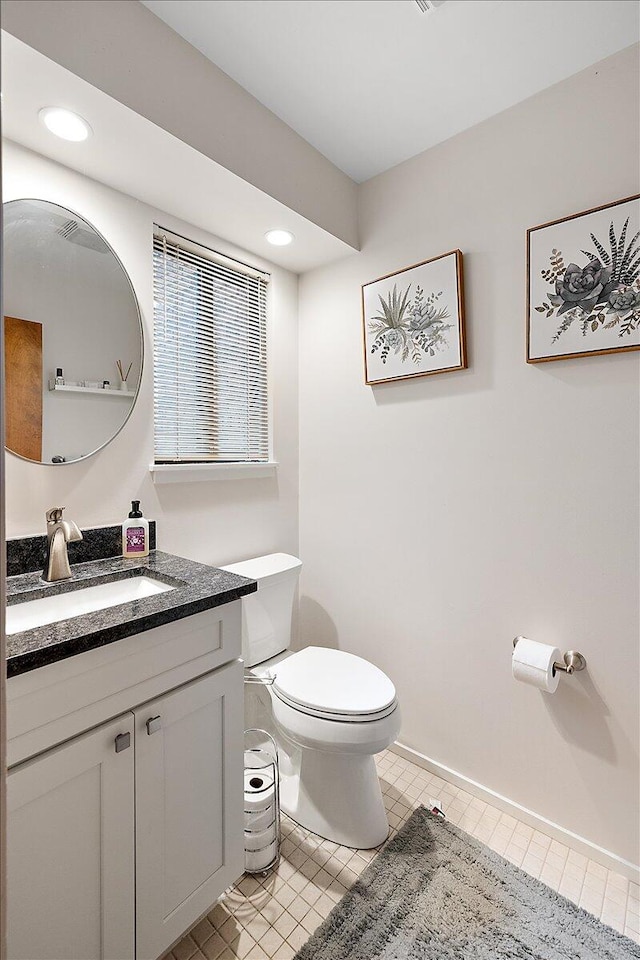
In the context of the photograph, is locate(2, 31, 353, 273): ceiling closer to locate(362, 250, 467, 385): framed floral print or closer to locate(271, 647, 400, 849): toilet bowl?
locate(362, 250, 467, 385): framed floral print

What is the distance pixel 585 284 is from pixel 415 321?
23.3 inches

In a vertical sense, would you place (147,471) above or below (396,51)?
below

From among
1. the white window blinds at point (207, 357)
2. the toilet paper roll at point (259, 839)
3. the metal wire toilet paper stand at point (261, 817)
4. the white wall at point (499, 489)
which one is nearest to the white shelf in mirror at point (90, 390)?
the white window blinds at point (207, 357)

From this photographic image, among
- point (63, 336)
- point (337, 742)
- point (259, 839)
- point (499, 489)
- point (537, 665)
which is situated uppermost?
point (63, 336)

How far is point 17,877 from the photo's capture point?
2.95 ft

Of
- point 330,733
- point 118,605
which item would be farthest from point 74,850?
point 330,733

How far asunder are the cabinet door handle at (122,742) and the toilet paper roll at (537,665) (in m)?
1.15

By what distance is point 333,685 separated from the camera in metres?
1.61

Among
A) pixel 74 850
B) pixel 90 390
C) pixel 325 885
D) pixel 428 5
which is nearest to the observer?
pixel 74 850

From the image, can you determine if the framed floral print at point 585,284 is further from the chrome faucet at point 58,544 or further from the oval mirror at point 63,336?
the chrome faucet at point 58,544

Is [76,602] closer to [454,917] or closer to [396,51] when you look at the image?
[454,917]

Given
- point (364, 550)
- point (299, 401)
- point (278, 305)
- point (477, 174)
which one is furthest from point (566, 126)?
point (364, 550)

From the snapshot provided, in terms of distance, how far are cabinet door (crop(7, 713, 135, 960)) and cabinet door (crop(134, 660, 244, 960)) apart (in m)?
0.04

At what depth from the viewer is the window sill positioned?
5.74 ft
